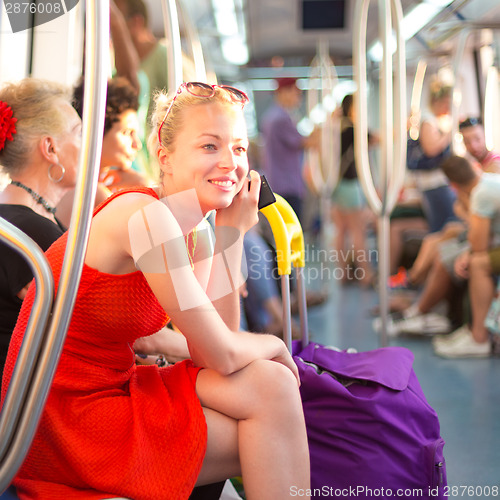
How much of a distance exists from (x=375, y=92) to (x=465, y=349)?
6.51 metres

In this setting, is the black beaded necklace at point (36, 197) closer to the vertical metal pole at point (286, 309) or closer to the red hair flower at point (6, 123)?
the red hair flower at point (6, 123)

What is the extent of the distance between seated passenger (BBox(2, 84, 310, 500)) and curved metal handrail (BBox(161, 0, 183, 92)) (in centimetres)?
61

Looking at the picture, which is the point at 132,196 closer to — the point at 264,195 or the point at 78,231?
the point at 78,231

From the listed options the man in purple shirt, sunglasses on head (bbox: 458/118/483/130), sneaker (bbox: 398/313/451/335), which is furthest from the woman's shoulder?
the man in purple shirt

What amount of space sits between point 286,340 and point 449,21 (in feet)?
12.6

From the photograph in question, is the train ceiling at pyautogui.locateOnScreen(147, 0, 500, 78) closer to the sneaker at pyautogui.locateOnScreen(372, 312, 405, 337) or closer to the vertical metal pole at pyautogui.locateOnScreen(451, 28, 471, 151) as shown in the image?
the vertical metal pole at pyautogui.locateOnScreen(451, 28, 471, 151)

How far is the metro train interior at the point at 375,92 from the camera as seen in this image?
6.91 feet

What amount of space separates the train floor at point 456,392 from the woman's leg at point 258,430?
92 centimetres

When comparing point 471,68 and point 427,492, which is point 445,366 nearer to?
point 427,492

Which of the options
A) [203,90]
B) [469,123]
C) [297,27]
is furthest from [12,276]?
[297,27]

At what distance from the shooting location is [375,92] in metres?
9.10

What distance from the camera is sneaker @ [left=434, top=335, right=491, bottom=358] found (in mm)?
3365

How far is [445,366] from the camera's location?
126 inches

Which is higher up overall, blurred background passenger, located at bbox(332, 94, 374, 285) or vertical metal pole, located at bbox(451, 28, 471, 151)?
vertical metal pole, located at bbox(451, 28, 471, 151)
